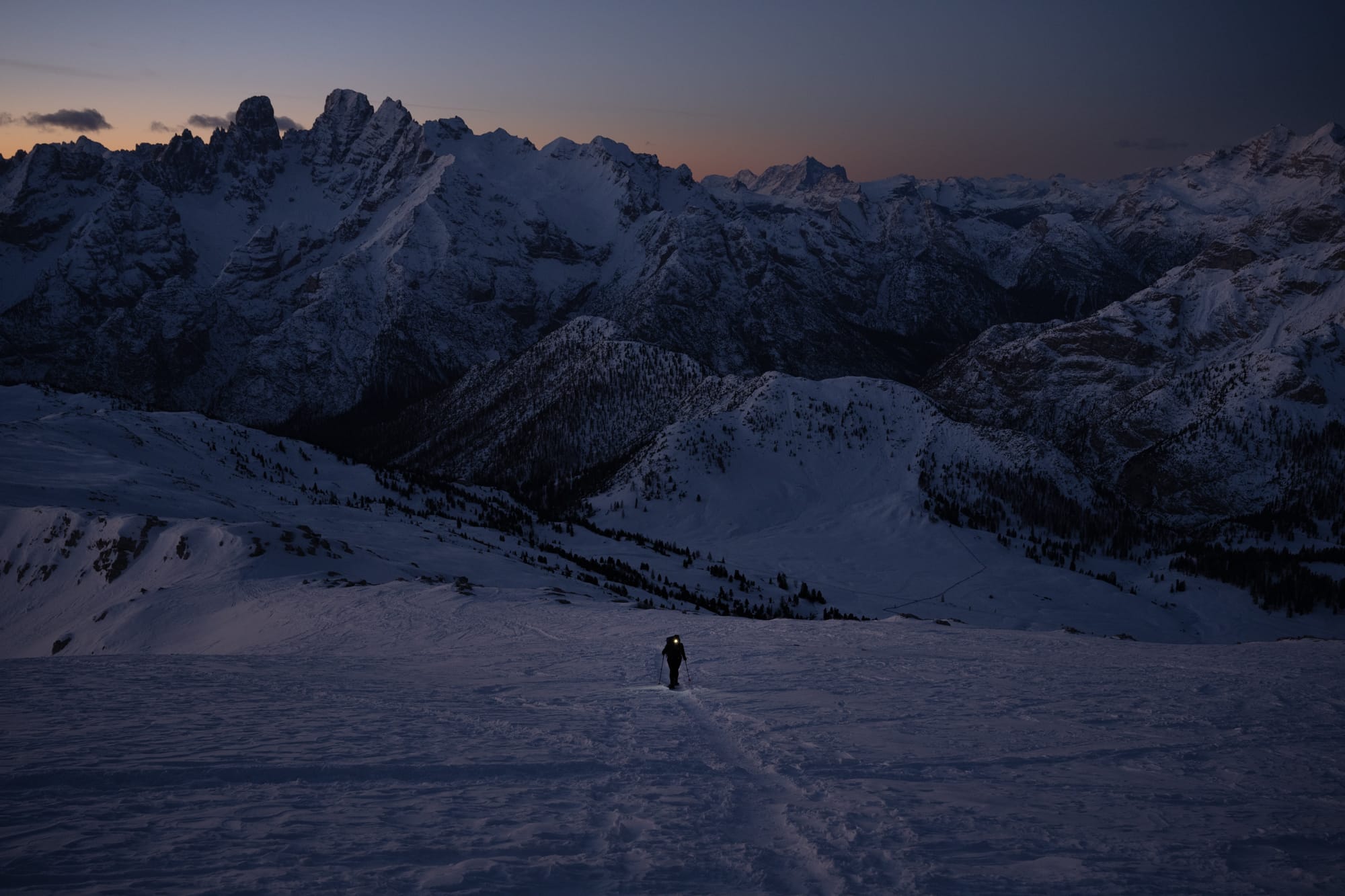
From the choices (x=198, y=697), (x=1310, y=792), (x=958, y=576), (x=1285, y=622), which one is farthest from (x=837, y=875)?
(x=1285, y=622)

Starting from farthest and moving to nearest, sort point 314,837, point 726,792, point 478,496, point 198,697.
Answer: point 478,496 → point 198,697 → point 726,792 → point 314,837

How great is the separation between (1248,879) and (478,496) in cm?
15261

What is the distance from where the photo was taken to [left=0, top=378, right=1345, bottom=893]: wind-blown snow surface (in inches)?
407

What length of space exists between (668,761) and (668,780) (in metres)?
1.29

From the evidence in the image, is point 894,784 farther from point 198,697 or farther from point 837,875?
point 198,697

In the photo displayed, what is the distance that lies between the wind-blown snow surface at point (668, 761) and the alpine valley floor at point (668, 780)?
0.07m

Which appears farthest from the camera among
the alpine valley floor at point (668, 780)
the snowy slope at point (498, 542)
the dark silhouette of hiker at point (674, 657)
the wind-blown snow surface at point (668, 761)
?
the snowy slope at point (498, 542)

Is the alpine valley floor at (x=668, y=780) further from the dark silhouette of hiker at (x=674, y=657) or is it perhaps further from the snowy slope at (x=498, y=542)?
the snowy slope at (x=498, y=542)

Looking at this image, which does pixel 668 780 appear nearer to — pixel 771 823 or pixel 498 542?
pixel 771 823

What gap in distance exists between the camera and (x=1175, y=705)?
20.8 m

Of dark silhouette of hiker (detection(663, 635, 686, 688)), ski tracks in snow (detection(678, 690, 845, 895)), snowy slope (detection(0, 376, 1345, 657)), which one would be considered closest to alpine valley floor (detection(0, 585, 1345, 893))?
ski tracks in snow (detection(678, 690, 845, 895))

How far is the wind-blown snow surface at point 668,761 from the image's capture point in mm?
10336

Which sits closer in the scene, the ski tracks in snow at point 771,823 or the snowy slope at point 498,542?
the ski tracks in snow at point 771,823

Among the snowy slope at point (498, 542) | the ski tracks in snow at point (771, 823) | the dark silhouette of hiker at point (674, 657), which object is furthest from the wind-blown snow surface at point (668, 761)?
the snowy slope at point (498, 542)
